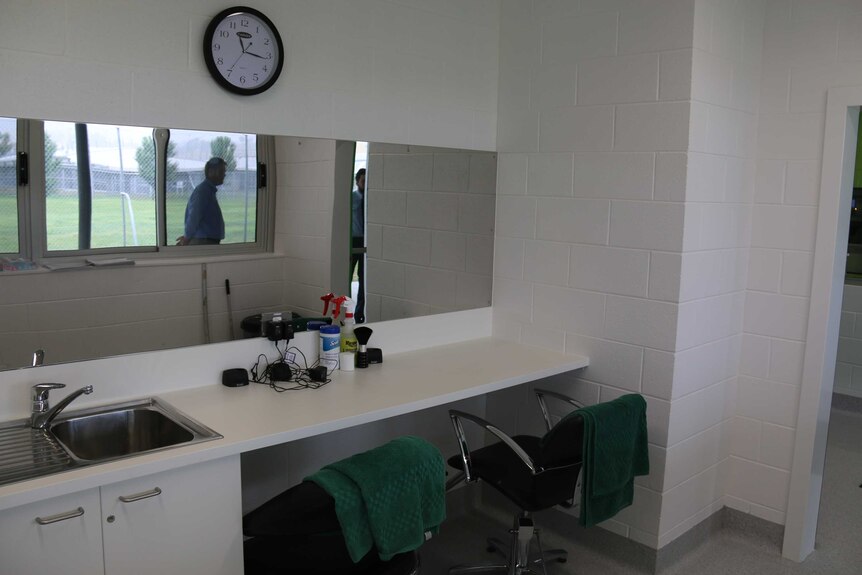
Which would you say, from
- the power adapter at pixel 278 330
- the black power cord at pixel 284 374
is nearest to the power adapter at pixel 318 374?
the black power cord at pixel 284 374

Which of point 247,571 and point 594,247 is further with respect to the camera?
point 594,247

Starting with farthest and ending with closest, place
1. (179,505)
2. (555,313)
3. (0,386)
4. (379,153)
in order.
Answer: (555,313)
(379,153)
(0,386)
(179,505)

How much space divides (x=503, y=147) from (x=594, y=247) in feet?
2.17

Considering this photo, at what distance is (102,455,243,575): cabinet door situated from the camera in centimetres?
179

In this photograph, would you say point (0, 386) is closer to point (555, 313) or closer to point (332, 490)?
point (332, 490)

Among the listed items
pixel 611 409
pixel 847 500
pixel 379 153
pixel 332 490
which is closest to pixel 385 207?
pixel 379 153

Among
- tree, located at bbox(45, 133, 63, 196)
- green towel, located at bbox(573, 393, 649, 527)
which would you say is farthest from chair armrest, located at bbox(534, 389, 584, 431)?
tree, located at bbox(45, 133, 63, 196)

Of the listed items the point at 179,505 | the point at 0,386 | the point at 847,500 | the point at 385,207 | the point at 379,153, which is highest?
the point at 379,153

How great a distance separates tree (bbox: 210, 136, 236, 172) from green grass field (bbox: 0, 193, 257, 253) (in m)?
0.12

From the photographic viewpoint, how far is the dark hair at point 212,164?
96.2 inches

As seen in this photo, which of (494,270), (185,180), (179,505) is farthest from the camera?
(494,270)

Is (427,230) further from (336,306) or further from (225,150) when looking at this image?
(225,150)

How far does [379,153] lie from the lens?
116 inches

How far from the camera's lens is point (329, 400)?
7.79ft
